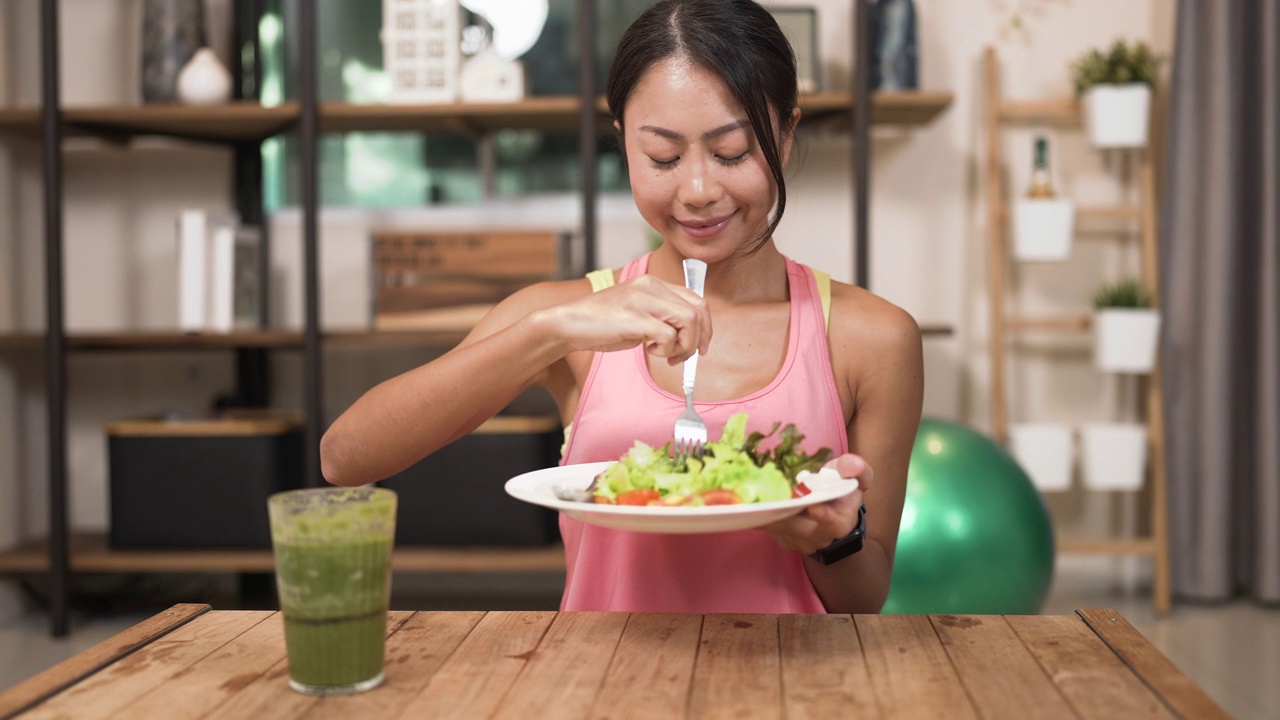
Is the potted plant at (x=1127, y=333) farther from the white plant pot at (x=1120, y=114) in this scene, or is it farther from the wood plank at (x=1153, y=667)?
the wood plank at (x=1153, y=667)

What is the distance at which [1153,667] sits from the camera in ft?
2.88

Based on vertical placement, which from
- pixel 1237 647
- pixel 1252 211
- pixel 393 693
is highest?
pixel 1252 211

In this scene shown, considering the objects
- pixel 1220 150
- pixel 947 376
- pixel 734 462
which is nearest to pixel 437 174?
pixel 947 376

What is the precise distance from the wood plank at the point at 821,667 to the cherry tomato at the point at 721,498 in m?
0.13

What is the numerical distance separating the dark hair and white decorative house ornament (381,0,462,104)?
1.93 m

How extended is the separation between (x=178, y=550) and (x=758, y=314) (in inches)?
90.4

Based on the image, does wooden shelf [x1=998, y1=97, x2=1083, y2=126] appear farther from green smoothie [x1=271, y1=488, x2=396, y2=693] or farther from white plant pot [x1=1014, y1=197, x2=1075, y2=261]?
green smoothie [x1=271, y1=488, x2=396, y2=693]

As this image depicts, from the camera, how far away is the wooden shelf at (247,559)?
3.00 meters

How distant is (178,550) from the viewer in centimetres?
313

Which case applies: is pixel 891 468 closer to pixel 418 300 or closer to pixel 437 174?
pixel 418 300

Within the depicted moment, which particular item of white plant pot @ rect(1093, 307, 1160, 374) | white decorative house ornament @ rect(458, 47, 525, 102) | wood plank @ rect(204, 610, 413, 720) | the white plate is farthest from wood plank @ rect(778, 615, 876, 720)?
white plant pot @ rect(1093, 307, 1160, 374)

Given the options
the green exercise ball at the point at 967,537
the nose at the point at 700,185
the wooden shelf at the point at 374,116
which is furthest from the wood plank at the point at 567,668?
the wooden shelf at the point at 374,116

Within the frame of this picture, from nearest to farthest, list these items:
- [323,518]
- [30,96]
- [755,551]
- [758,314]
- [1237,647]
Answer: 1. [323,518]
2. [755,551]
3. [758,314]
4. [1237,647]
5. [30,96]

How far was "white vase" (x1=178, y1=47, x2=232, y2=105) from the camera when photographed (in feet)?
10.3
